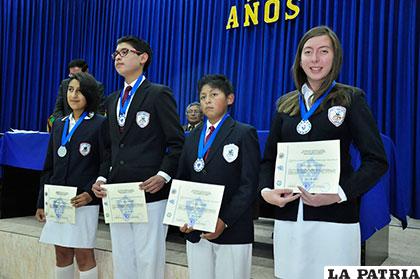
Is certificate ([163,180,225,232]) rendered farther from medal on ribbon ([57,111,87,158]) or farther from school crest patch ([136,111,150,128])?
medal on ribbon ([57,111,87,158])

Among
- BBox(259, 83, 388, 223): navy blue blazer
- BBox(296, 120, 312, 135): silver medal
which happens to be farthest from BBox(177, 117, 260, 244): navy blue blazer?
BBox(296, 120, 312, 135): silver medal

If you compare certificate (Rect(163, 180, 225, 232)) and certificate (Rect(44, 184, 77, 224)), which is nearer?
certificate (Rect(163, 180, 225, 232))

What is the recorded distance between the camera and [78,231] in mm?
2314

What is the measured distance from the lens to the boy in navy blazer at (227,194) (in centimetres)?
177

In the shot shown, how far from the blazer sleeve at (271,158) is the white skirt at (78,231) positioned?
3.78 feet

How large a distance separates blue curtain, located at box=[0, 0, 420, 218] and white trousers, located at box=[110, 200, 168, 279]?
5.80ft

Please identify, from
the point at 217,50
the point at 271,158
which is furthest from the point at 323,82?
the point at 217,50

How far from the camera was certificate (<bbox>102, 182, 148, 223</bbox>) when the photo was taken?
6.50 ft

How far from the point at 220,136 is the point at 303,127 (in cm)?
48

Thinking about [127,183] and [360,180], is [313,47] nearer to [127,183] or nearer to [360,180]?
[360,180]

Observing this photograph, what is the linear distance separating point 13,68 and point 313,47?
296 inches

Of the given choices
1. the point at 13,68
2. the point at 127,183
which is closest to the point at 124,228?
the point at 127,183

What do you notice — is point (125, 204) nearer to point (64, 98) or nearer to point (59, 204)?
point (59, 204)

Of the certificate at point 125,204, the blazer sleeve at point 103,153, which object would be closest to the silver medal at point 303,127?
the certificate at point 125,204
